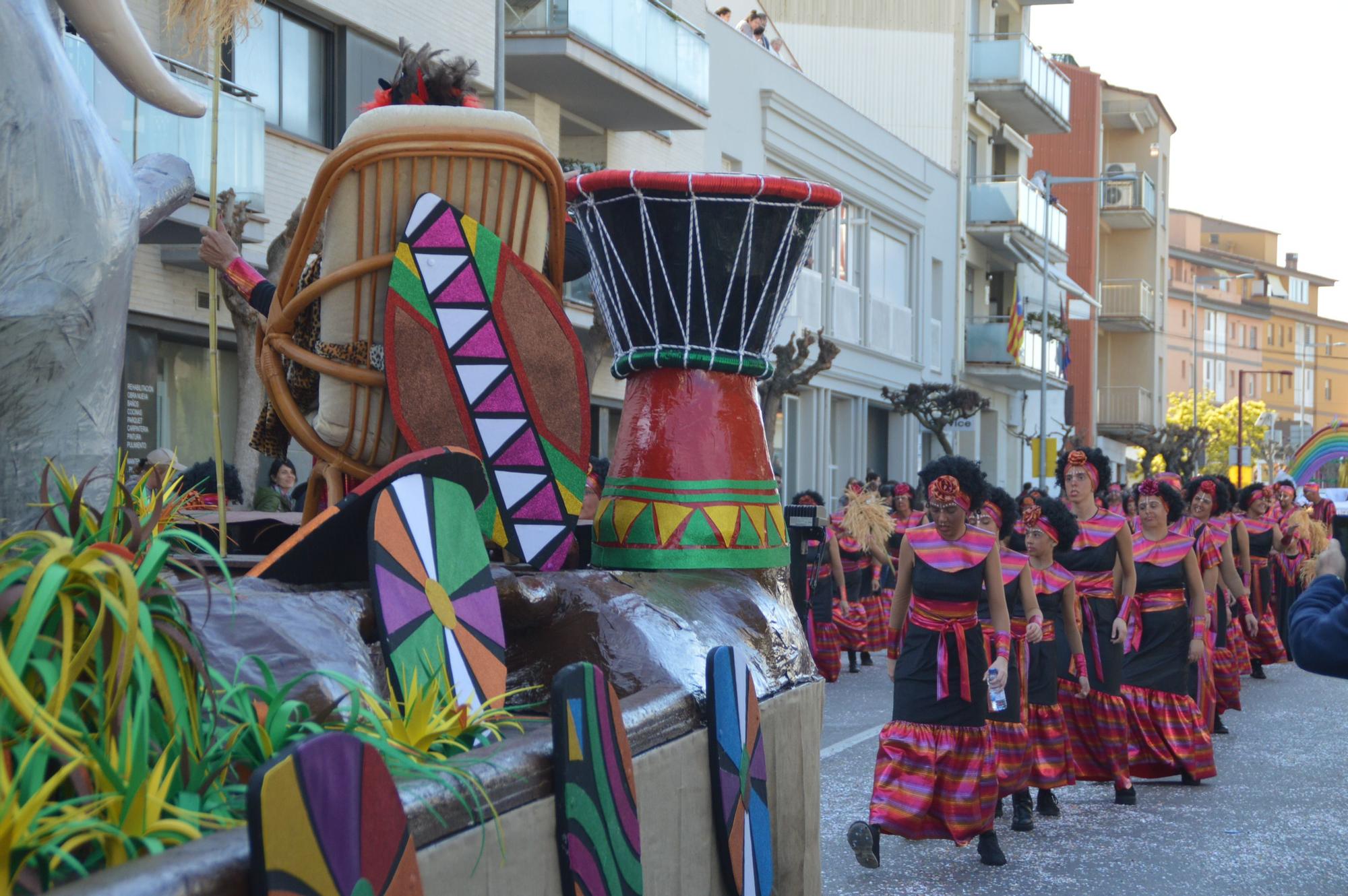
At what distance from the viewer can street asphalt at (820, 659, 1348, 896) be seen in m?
7.64

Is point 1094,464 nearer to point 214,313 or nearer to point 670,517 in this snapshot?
point 670,517

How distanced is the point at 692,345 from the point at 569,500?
100cm

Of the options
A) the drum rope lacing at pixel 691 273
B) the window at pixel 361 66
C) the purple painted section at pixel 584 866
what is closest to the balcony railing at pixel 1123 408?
the window at pixel 361 66

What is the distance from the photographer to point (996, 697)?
27.5ft

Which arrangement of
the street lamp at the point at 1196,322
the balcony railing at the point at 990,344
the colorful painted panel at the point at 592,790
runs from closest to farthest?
the colorful painted panel at the point at 592,790 → the balcony railing at the point at 990,344 → the street lamp at the point at 1196,322

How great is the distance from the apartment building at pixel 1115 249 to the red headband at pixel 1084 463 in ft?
145

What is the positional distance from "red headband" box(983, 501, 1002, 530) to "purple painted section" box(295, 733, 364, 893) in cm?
750

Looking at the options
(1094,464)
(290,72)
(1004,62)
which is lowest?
(1094,464)

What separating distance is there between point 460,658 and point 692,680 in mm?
885

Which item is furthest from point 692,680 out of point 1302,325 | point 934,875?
point 1302,325

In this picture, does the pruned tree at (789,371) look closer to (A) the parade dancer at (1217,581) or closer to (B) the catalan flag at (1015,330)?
(A) the parade dancer at (1217,581)

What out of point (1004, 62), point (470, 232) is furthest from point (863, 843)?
point (1004, 62)

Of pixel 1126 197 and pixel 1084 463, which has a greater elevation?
pixel 1126 197

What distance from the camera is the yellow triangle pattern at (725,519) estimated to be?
4785 millimetres
